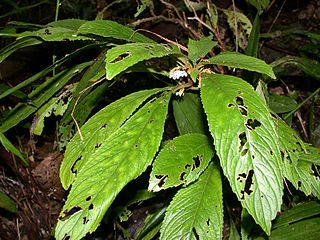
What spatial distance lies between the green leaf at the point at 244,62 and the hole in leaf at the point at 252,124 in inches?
4.6

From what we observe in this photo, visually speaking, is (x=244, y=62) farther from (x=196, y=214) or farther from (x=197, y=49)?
(x=196, y=214)

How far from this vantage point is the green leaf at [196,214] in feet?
3.07

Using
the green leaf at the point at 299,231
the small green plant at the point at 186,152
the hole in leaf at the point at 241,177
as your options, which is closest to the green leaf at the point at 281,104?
the small green plant at the point at 186,152

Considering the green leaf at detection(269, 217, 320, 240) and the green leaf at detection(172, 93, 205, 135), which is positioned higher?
the green leaf at detection(172, 93, 205, 135)

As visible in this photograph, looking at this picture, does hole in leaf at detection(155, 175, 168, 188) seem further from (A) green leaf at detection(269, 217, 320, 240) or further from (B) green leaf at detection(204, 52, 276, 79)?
(A) green leaf at detection(269, 217, 320, 240)

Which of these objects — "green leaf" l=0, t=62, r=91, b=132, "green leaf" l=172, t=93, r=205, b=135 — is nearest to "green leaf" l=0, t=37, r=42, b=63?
"green leaf" l=0, t=62, r=91, b=132

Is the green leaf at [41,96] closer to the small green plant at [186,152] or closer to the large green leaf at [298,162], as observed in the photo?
the small green plant at [186,152]

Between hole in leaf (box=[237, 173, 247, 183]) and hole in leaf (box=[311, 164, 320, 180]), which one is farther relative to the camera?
hole in leaf (box=[311, 164, 320, 180])

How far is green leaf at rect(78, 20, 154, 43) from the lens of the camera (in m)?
0.98

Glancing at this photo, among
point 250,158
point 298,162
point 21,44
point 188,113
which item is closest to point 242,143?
point 250,158

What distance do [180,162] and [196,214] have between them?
5.0 inches

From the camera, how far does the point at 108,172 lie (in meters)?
0.84

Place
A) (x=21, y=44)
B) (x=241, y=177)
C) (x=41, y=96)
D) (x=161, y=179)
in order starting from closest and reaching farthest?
(x=241, y=177)
(x=161, y=179)
(x=21, y=44)
(x=41, y=96)

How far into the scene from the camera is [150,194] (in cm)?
135
